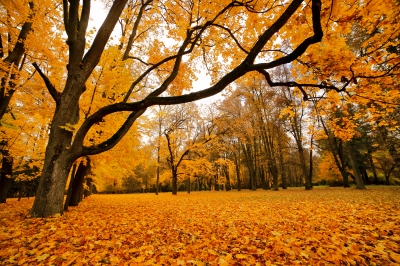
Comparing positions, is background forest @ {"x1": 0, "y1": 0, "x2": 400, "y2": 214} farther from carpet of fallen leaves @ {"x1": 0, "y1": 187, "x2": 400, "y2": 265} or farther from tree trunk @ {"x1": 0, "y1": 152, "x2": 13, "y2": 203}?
carpet of fallen leaves @ {"x1": 0, "y1": 187, "x2": 400, "y2": 265}

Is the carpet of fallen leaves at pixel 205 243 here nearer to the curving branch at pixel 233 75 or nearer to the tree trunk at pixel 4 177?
the curving branch at pixel 233 75

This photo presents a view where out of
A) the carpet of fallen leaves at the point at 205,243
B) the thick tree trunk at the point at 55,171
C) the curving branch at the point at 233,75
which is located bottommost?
the carpet of fallen leaves at the point at 205,243

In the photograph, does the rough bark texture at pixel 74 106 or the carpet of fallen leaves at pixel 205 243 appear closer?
the carpet of fallen leaves at pixel 205 243

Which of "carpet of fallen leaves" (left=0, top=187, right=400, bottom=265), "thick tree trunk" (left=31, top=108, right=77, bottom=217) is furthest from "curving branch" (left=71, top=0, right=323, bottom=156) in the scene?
"carpet of fallen leaves" (left=0, top=187, right=400, bottom=265)

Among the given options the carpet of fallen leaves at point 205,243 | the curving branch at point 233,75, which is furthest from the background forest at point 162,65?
the carpet of fallen leaves at point 205,243

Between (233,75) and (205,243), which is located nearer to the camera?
(205,243)

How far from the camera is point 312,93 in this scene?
595 centimetres

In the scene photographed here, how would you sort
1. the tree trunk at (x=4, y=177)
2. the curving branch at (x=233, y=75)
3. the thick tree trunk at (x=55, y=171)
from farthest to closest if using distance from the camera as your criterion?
1. the tree trunk at (x=4, y=177)
2. the thick tree trunk at (x=55, y=171)
3. the curving branch at (x=233, y=75)

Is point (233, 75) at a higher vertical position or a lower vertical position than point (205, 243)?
higher

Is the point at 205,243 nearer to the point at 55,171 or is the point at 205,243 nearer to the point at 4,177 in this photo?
the point at 55,171

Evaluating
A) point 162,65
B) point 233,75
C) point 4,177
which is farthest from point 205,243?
point 4,177

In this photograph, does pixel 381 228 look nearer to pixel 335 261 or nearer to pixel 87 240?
pixel 335 261

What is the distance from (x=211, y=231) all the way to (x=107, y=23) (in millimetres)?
6451

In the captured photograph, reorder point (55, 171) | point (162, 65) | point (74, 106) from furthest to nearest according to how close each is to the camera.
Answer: point (162, 65)
point (74, 106)
point (55, 171)
